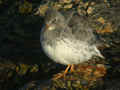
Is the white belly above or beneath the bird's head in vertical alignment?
beneath

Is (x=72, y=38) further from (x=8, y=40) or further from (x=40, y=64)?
(x=8, y=40)

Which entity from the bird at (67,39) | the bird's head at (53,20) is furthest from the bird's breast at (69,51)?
the bird's head at (53,20)

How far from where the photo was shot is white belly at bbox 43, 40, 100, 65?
19.0 ft

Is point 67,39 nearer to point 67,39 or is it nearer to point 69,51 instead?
point 67,39

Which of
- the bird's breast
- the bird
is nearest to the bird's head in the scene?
the bird

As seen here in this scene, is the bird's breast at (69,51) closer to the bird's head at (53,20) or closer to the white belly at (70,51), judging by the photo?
the white belly at (70,51)

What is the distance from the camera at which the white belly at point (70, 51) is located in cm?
579

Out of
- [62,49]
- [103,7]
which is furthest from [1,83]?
[103,7]

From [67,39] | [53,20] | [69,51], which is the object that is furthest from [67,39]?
→ [53,20]

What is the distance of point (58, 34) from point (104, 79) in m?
1.91

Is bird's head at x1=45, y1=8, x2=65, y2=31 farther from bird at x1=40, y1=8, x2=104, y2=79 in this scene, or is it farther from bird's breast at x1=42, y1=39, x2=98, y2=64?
bird's breast at x1=42, y1=39, x2=98, y2=64

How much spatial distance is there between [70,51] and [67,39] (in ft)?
1.17

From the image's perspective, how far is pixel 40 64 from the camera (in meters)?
7.48

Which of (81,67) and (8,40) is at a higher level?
(8,40)
